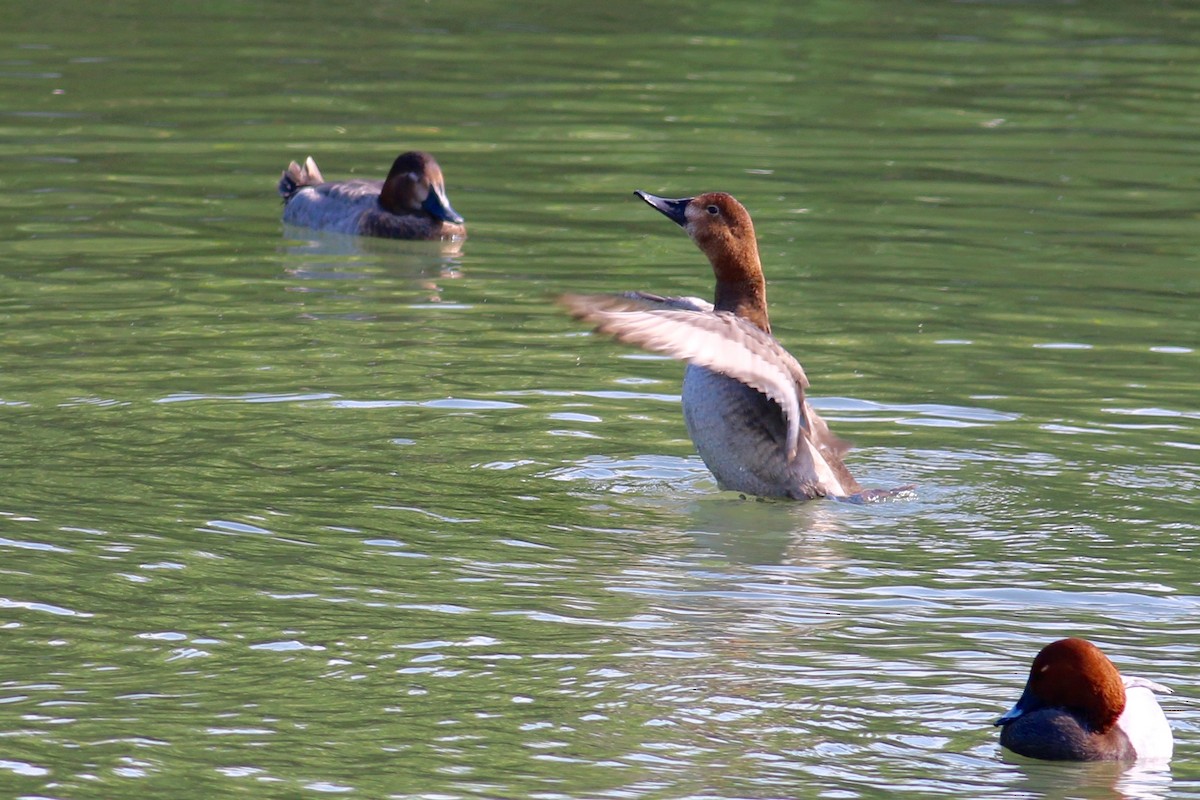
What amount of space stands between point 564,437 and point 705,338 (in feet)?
7.09

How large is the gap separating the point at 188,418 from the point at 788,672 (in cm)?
442

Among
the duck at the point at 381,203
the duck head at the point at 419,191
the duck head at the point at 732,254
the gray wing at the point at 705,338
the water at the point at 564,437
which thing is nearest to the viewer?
the water at the point at 564,437

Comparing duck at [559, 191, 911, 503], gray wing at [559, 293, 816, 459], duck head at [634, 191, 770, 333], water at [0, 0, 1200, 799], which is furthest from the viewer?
duck head at [634, 191, 770, 333]

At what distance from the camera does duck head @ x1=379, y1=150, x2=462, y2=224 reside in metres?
15.9

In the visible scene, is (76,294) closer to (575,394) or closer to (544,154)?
(575,394)

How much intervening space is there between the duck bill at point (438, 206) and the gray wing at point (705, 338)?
6682mm

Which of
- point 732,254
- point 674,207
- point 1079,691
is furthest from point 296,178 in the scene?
point 1079,691

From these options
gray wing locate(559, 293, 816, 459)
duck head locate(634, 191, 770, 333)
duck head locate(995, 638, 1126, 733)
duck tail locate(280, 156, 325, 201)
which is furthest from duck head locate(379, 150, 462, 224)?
duck head locate(995, 638, 1126, 733)

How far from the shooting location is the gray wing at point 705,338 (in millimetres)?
8227

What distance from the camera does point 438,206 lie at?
16.1 m

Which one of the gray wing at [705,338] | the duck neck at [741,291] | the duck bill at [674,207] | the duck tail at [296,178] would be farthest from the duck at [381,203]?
the gray wing at [705,338]

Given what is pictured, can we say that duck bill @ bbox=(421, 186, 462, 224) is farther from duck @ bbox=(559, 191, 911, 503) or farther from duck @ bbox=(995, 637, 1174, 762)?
duck @ bbox=(995, 637, 1174, 762)

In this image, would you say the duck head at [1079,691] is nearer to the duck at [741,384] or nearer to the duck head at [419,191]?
the duck at [741,384]

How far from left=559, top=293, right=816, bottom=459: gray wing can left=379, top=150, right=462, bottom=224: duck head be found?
6541 millimetres
